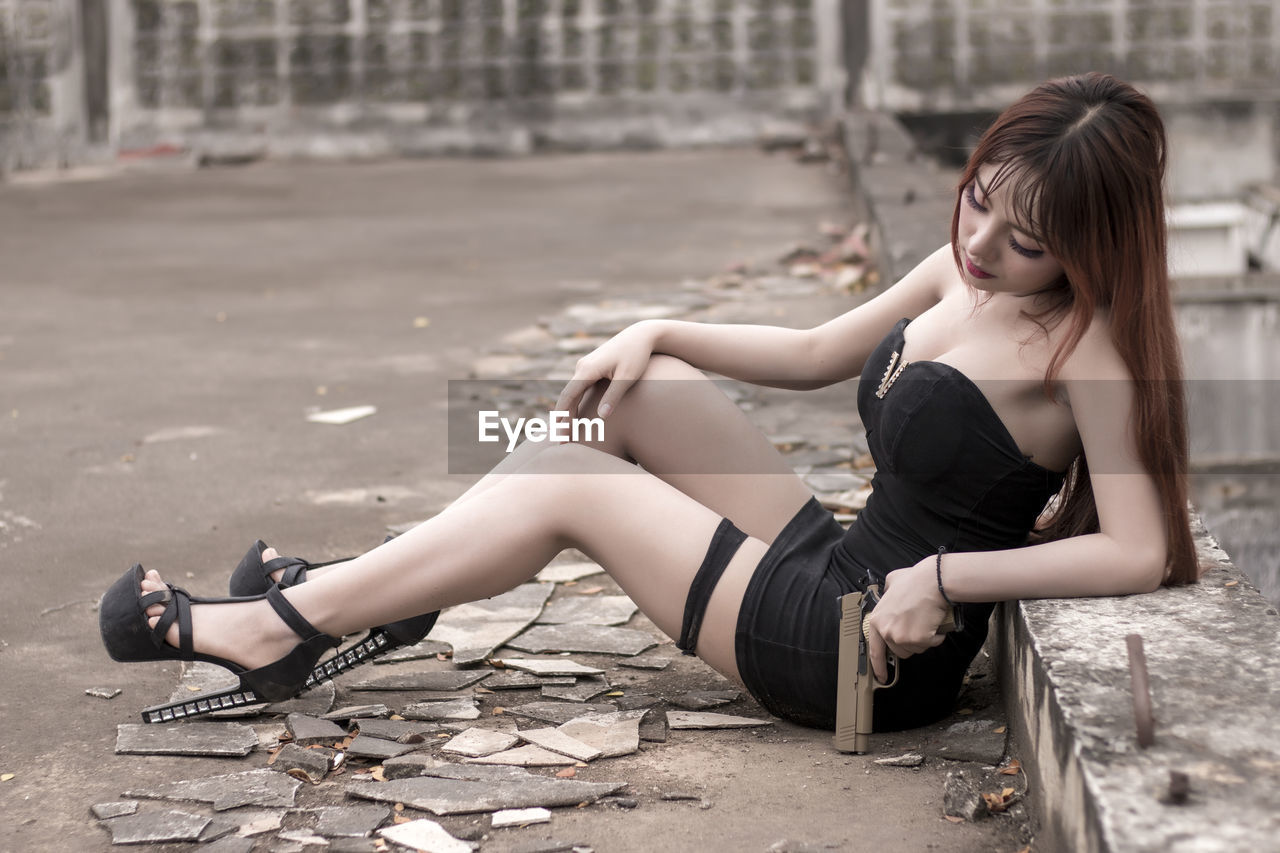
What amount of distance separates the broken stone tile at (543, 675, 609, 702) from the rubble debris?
759mm

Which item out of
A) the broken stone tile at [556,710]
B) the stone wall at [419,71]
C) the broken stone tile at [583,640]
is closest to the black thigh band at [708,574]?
the broken stone tile at [556,710]

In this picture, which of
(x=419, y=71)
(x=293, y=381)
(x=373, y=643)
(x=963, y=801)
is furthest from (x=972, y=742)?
(x=419, y=71)

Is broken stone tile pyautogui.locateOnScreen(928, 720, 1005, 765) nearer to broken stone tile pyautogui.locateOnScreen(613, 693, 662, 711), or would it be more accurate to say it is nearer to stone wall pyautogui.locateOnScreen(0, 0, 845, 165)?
broken stone tile pyautogui.locateOnScreen(613, 693, 662, 711)

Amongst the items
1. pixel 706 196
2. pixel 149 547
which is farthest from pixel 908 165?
pixel 149 547

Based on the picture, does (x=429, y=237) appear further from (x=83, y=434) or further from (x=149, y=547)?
(x=149, y=547)

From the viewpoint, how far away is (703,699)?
2768 mm

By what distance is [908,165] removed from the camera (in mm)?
8500

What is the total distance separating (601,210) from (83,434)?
5474 mm

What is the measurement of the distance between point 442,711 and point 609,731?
320 millimetres

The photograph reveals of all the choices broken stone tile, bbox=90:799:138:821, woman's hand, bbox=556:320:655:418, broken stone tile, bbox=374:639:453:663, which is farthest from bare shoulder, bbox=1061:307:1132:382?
broken stone tile, bbox=90:799:138:821

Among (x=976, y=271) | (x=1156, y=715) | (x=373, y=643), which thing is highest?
(x=976, y=271)

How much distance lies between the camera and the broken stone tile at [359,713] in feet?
8.80

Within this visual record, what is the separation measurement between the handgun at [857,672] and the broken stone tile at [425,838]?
0.63 metres

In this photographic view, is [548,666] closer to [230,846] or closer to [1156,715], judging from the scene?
[230,846]
